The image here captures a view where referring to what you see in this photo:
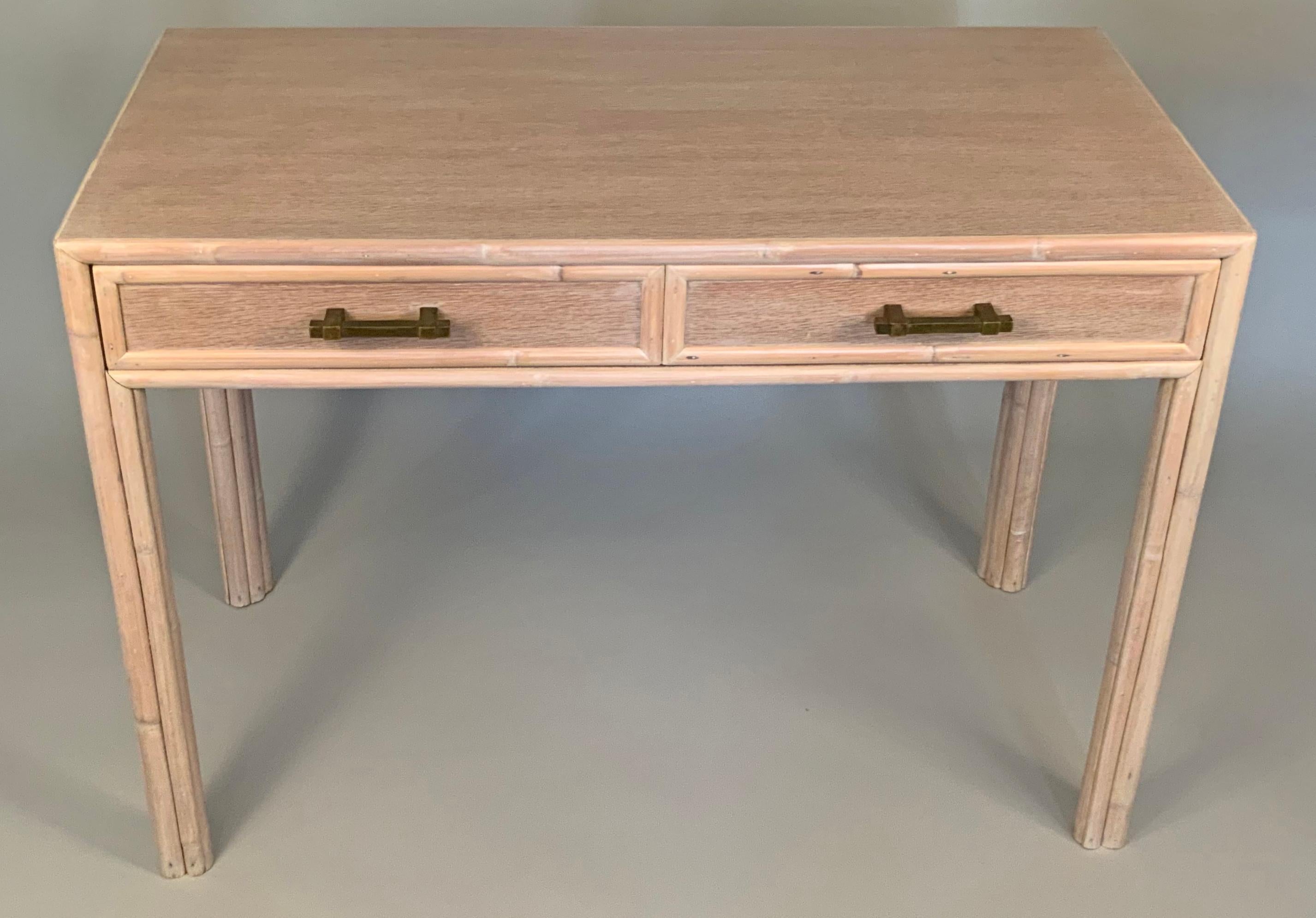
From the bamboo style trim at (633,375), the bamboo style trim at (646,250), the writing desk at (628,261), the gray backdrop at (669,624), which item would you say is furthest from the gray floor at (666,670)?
the bamboo style trim at (646,250)

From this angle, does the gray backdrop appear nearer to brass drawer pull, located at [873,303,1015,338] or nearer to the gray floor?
the gray floor

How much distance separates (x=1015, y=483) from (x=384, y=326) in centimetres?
104

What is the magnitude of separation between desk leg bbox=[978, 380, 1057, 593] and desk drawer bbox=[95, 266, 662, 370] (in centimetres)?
76

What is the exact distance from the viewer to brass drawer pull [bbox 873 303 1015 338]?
1511 millimetres

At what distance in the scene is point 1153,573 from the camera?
5.61ft

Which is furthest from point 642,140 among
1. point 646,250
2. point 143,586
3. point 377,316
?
point 143,586

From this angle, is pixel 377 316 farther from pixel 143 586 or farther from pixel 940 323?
pixel 940 323

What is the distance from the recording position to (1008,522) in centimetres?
224

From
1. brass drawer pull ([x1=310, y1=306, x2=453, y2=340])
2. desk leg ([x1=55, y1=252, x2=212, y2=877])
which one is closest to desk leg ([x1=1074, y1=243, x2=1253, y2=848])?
brass drawer pull ([x1=310, y1=306, x2=453, y2=340])

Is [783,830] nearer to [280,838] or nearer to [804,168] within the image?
[280,838]

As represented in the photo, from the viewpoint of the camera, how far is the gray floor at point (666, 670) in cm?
183

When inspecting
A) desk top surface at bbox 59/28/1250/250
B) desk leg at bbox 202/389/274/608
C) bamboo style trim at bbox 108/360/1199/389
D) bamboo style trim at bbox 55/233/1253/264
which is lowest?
desk leg at bbox 202/389/274/608

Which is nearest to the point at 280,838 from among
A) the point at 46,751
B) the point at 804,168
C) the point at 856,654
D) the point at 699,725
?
the point at 46,751

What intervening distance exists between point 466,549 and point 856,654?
0.61 m
